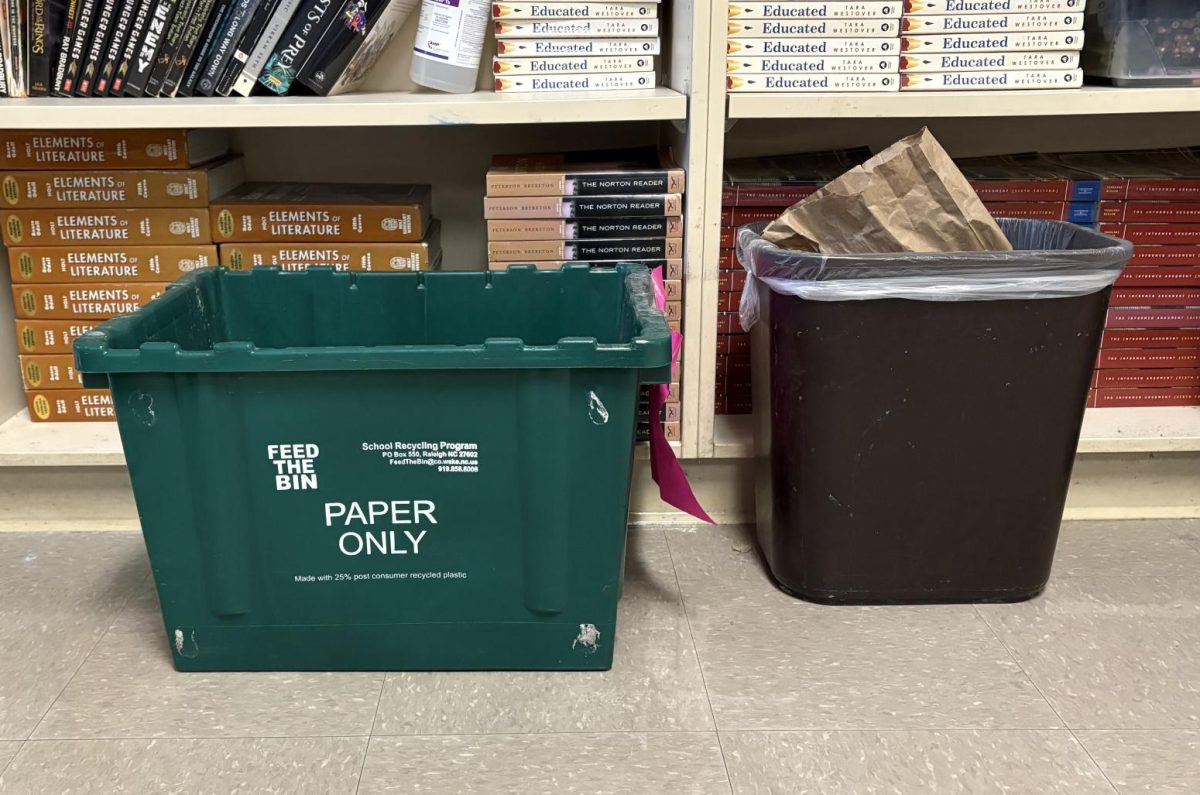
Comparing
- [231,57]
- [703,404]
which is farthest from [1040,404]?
[231,57]

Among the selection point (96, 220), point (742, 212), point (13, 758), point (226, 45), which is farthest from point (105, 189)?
point (742, 212)

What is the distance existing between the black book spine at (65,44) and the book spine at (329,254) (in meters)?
0.31

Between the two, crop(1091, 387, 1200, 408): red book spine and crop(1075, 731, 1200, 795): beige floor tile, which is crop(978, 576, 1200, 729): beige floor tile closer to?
crop(1075, 731, 1200, 795): beige floor tile

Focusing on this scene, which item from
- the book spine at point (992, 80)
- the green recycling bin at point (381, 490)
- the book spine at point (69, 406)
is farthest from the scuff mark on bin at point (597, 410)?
the book spine at point (69, 406)

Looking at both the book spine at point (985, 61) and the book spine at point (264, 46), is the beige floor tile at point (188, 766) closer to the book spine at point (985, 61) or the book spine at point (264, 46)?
the book spine at point (264, 46)

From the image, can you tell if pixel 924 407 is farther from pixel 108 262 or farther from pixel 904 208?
pixel 108 262

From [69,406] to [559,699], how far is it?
36.4 inches

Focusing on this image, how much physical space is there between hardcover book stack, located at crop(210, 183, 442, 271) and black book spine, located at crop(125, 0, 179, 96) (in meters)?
0.19

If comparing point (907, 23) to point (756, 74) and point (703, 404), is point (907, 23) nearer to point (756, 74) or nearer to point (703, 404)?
point (756, 74)

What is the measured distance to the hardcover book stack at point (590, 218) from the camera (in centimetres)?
137

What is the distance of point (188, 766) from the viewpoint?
101 cm

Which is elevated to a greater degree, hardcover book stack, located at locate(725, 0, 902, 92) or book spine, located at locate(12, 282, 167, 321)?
hardcover book stack, located at locate(725, 0, 902, 92)

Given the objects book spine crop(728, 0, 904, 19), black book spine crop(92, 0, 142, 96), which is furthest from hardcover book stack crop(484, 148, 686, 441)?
black book spine crop(92, 0, 142, 96)

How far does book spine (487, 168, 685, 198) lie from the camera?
1.37 m
